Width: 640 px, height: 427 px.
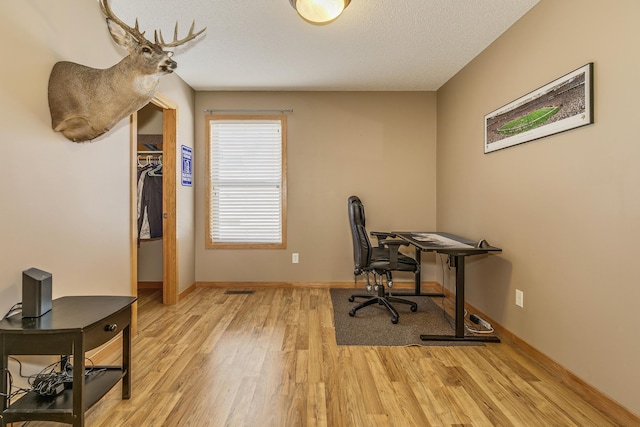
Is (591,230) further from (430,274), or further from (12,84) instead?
(12,84)

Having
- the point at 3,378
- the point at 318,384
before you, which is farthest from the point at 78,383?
the point at 318,384

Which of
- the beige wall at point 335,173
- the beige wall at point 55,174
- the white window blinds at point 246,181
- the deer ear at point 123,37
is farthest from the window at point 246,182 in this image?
the deer ear at point 123,37

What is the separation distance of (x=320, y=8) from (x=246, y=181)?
250 centimetres

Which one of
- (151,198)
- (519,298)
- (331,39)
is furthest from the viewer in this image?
(151,198)

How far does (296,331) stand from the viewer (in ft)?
9.35

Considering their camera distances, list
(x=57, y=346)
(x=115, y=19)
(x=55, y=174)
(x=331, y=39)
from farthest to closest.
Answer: (x=331, y=39)
(x=55, y=174)
(x=115, y=19)
(x=57, y=346)

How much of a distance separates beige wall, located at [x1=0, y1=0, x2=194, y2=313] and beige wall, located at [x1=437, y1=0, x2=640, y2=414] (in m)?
3.03

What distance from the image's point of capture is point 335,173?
13.9ft

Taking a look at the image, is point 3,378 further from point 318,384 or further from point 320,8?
point 320,8

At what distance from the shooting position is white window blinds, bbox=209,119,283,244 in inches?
167

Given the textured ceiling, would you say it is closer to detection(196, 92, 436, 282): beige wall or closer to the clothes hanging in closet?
detection(196, 92, 436, 282): beige wall

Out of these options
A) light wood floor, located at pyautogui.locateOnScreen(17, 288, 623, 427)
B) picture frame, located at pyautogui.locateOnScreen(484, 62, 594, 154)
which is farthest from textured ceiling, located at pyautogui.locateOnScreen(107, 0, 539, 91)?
light wood floor, located at pyautogui.locateOnScreen(17, 288, 623, 427)

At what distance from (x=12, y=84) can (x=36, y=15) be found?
44 centimetres

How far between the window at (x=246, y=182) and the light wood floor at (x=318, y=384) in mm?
1496
